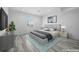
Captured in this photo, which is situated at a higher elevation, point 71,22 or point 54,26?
point 71,22

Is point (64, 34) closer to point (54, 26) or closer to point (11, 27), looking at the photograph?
point (54, 26)

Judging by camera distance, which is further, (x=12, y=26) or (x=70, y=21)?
(x=70, y=21)

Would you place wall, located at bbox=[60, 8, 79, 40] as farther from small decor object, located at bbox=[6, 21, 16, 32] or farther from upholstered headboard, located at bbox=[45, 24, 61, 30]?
small decor object, located at bbox=[6, 21, 16, 32]

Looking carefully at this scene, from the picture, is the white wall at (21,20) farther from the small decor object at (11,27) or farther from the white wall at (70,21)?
the white wall at (70,21)

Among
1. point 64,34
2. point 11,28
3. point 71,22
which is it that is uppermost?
point 71,22

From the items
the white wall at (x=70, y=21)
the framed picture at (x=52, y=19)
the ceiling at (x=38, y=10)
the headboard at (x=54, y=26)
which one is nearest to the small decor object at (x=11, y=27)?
the ceiling at (x=38, y=10)

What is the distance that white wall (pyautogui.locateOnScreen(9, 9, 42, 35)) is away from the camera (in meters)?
2.49

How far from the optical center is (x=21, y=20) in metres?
2.61

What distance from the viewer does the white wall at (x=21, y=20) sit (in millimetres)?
2490

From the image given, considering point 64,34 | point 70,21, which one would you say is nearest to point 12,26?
point 64,34

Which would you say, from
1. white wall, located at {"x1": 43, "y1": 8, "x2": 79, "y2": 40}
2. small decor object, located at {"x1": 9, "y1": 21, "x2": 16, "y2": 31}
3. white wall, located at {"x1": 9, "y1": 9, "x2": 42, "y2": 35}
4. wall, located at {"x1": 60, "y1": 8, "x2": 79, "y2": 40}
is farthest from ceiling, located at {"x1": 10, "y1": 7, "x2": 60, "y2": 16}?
small decor object, located at {"x1": 9, "y1": 21, "x2": 16, "y2": 31}

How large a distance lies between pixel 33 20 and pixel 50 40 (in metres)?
0.96
